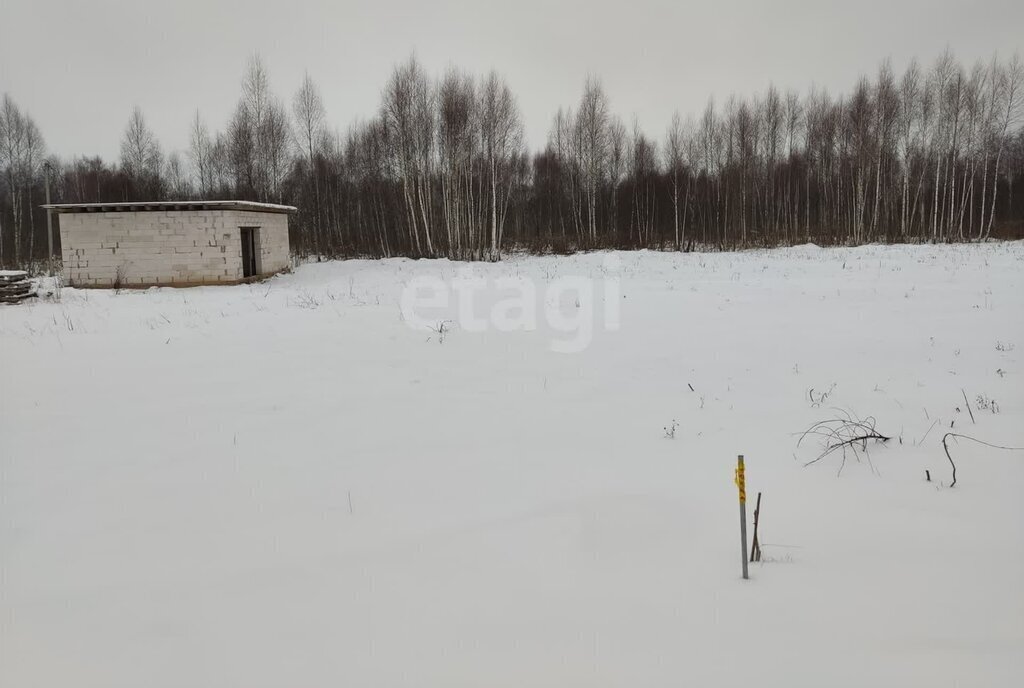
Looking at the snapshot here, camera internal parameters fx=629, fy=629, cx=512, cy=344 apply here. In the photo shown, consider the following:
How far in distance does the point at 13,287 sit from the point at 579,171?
25852 mm

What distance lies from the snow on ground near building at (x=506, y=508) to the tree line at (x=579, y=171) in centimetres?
1874

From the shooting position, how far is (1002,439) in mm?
5527

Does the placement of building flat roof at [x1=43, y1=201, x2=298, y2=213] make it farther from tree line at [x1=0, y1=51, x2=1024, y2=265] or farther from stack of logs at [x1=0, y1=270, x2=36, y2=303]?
tree line at [x1=0, y1=51, x2=1024, y2=265]

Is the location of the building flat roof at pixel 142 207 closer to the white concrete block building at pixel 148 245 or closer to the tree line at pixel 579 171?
the white concrete block building at pixel 148 245

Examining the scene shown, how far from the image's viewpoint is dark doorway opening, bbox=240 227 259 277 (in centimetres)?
2105

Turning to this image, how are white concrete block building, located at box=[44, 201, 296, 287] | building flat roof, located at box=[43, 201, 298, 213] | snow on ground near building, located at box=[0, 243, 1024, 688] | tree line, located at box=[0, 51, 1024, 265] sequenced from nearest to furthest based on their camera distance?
snow on ground near building, located at box=[0, 243, 1024, 688], building flat roof, located at box=[43, 201, 298, 213], white concrete block building, located at box=[44, 201, 296, 287], tree line, located at box=[0, 51, 1024, 265]

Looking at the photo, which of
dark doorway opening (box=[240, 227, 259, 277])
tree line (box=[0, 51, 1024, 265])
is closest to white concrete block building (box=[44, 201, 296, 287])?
dark doorway opening (box=[240, 227, 259, 277])

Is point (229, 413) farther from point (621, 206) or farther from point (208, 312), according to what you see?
point (621, 206)

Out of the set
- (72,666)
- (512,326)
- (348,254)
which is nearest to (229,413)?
(72,666)

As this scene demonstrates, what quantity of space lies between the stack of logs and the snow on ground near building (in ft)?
21.6

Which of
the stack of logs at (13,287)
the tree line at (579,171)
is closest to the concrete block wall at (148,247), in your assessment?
the stack of logs at (13,287)

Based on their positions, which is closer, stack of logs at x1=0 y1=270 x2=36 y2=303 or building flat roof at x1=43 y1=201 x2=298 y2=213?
stack of logs at x1=0 y1=270 x2=36 y2=303

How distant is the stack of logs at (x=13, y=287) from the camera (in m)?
14.9

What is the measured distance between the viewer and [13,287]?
15.1m
